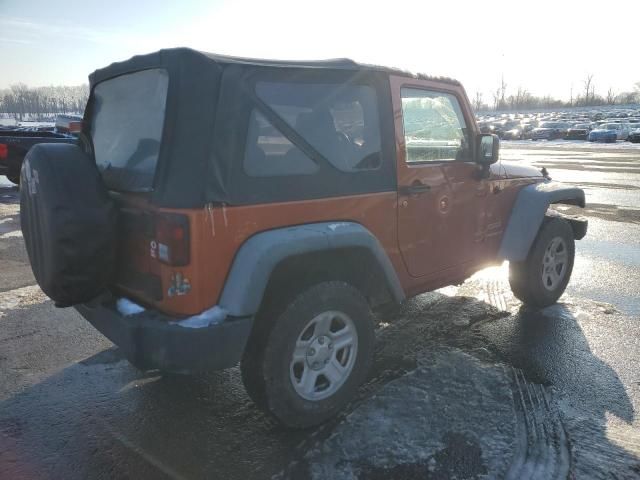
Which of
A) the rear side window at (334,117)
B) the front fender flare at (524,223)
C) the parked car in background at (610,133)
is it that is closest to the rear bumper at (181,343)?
the rear side window at (334,117)

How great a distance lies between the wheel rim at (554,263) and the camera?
4629 mm

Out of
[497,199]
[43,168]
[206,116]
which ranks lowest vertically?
[497,199]

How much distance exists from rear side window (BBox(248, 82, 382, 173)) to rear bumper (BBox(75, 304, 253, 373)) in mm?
1124

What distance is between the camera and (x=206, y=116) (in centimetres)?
238

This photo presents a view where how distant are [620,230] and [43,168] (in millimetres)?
8514

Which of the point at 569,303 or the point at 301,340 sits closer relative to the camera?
the point at 301,340

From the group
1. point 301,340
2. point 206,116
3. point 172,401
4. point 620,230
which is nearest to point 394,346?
point 301,340

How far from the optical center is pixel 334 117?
2.94 meters

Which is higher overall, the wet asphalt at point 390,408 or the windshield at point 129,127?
the windshield at point 129,127

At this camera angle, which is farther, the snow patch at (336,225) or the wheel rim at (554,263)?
the wheel rim at (554,263)

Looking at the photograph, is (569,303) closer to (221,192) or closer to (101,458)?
(221,192)

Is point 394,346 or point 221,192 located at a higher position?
point 221,192

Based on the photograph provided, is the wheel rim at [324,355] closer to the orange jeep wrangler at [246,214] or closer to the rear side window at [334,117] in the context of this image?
the orange jeep wrangler at [246,214]

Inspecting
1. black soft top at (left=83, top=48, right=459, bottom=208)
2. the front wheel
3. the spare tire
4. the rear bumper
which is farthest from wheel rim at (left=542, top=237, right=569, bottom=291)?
the spare tire
